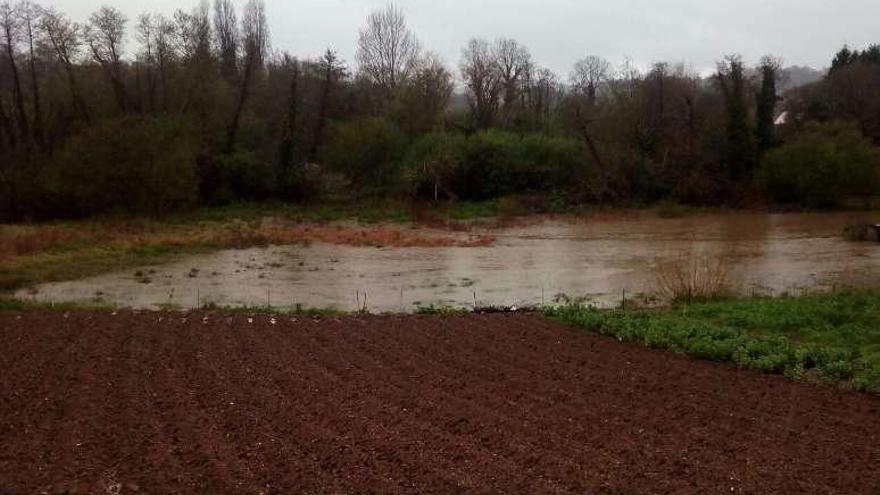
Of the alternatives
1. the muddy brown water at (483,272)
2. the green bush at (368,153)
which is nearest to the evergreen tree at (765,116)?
the muddy brown water at (483,272)

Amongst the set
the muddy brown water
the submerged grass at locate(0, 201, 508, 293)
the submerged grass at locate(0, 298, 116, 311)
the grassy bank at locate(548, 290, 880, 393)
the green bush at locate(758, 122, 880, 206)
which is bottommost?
the muddy brown water

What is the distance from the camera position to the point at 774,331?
42.8ft

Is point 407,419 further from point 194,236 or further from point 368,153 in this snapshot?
point 368,153

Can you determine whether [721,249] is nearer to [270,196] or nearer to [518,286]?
[518,286]

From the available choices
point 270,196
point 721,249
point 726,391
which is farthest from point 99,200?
point 726,391

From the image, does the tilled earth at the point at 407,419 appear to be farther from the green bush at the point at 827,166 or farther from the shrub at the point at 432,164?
the shrub at the point at 432,164

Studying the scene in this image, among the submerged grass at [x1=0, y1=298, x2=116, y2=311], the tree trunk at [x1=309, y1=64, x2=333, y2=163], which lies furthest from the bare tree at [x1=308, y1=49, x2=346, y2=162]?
the submerged grass at [x1=0, y1=298, x2=116, y2=311]

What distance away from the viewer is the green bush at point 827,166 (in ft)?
138

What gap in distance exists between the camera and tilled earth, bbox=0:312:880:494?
652 cm

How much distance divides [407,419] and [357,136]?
141 ft

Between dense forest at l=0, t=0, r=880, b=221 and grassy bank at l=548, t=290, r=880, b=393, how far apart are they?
2840 cm

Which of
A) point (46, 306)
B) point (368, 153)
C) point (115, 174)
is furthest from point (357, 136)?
point (46, 306)

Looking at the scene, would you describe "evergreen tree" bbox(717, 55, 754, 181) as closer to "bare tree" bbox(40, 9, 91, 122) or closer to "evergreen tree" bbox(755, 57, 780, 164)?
"evergreen tree" bbox(755, 57, 780, 164)

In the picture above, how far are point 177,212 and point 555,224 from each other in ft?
66.0
